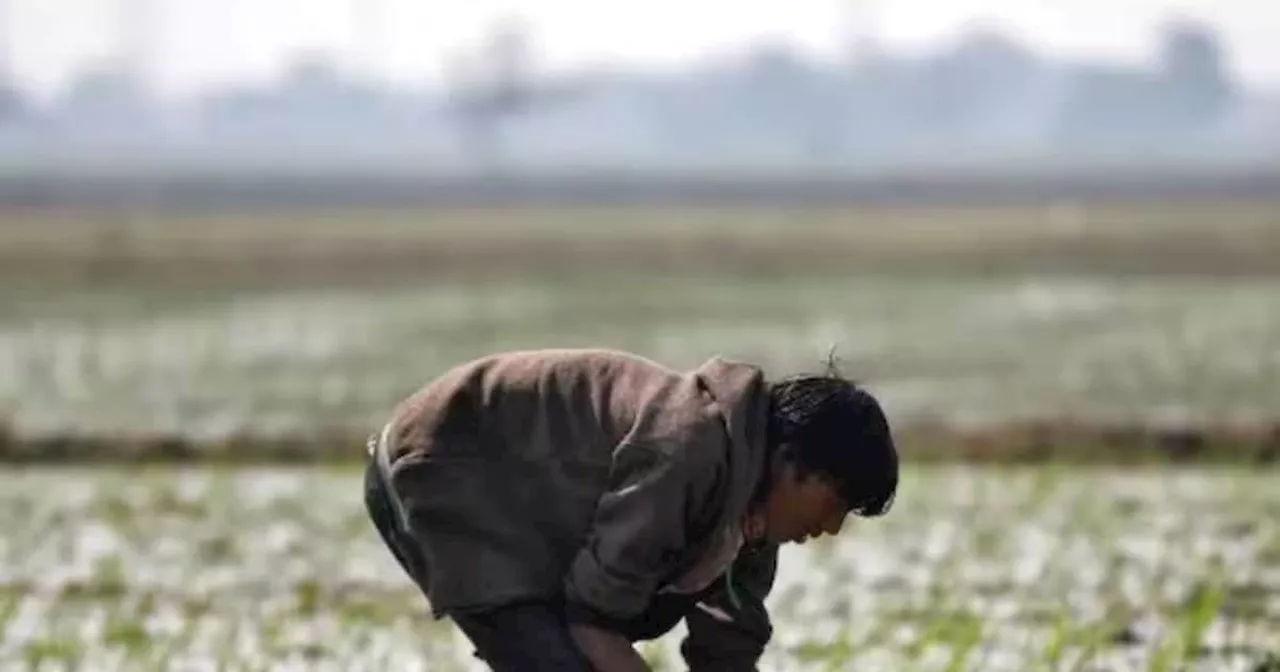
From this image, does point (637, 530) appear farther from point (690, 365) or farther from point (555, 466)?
point (690, 365)

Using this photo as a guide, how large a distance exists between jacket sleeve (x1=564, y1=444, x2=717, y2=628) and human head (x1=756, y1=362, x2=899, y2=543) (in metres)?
0.16

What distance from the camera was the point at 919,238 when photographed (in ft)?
205

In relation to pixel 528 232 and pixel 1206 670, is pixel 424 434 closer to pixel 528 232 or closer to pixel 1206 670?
pixel 1206 670

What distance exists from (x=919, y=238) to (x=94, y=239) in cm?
2207

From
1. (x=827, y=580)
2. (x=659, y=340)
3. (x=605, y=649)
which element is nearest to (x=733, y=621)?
(x=605, y=649)

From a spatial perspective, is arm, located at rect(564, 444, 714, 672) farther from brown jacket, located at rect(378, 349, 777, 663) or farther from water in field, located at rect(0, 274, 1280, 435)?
water in field, located at rect(0, 274, 1280, 435)

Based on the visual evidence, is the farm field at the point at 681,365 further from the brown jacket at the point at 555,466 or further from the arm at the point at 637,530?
the arm at the point at 637,530

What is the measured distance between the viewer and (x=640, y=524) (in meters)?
4.75

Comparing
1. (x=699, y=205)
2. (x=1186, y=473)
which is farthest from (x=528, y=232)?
(x=1186, y=473)

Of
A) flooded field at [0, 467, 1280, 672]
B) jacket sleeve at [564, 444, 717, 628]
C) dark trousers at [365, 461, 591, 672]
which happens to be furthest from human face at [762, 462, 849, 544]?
flooded field at [0, 467, 1280, 672]

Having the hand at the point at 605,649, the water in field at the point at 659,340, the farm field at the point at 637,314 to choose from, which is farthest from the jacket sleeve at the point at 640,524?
the water in field at the point at 659,340

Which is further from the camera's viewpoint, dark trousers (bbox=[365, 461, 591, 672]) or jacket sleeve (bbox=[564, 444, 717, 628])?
dark trousers (bbox=[365, 461, 591, 672])

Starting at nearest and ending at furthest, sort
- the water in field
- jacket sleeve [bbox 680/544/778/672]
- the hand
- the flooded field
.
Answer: the hand
jacket sleeve [bbox 680/544/778/672]
the flooded field
the water in field

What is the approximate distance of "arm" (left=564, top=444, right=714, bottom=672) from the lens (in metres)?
4.77
